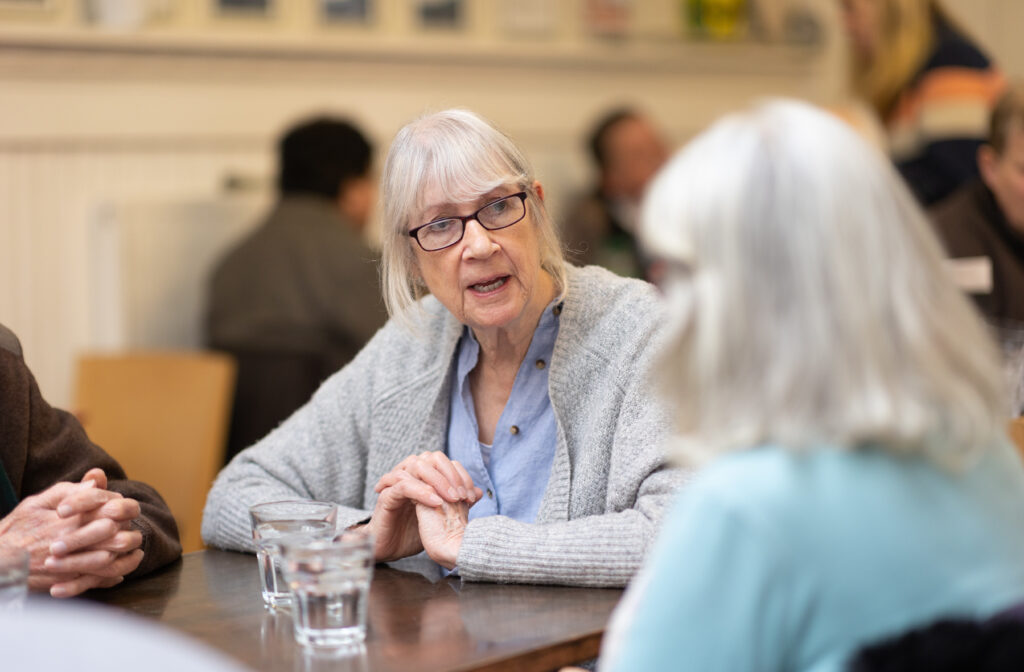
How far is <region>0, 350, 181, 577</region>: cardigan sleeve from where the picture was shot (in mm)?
1686

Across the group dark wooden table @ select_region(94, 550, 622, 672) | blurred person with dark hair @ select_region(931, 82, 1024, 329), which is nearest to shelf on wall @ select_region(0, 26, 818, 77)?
blurred person with dark hair @ select_region(931, 82, 1024, 329)

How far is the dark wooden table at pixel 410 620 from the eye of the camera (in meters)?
1.23

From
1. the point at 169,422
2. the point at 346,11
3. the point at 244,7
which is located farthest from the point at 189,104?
the point at 169,422

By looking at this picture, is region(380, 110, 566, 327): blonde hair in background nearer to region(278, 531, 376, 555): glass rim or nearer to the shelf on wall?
region(278, 531, 376, 555): glass rim

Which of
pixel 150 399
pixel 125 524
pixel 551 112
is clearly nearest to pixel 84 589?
pixel 125 524

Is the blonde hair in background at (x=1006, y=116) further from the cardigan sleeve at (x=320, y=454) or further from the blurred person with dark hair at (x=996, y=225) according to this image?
the cardigan sleeve at (x=320, y=454)

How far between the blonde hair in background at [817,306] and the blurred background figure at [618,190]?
11.6ft

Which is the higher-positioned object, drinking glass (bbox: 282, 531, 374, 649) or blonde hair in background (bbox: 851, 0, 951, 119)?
blonde hair in background (bbox: 851, 0, 951, 119)

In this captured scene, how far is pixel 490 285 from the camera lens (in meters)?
1.80

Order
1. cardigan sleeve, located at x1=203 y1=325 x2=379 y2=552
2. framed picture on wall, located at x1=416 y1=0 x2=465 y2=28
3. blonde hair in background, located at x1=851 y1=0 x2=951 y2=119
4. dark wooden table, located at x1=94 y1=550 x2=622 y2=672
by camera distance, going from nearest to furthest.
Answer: dark wooden table, located at x1=94 y1=550 x2=622 y2=672 → cardigan sleeve, located at x1=203 y1=325 x2=379 y2=552 → blonde hair in background, located at x1=851 y1=0 x2=951 y2=119 → framed picture on wall, located at x1=416 y1=0 x2=465 y2=28

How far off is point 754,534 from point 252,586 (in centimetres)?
81

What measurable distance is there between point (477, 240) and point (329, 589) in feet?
2.14

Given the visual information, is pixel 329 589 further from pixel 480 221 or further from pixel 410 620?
pixel 480 221

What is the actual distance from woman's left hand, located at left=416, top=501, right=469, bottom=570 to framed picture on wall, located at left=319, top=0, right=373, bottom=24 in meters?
2.89
